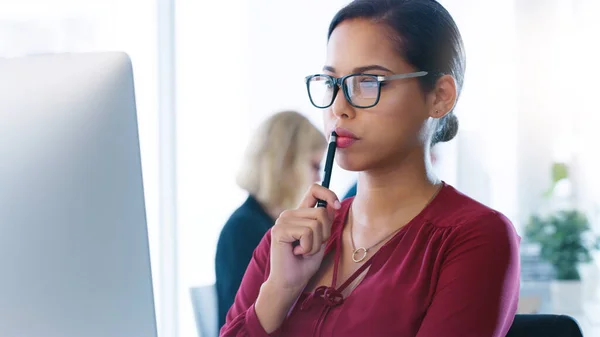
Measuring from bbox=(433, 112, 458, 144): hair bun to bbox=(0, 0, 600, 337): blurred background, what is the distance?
2584mm

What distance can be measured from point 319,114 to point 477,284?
3.03 meters

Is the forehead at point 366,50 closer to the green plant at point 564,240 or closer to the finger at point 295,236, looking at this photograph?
the finger at point 295,236

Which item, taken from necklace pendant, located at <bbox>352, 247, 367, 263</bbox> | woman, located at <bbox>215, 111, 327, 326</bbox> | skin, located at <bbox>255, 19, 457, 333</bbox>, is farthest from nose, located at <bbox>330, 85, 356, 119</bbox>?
woman, located at <bbox>215, 111, 327, 326</bbox>

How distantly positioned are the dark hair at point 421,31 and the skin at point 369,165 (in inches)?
0.6

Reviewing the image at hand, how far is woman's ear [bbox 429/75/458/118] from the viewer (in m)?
1.17

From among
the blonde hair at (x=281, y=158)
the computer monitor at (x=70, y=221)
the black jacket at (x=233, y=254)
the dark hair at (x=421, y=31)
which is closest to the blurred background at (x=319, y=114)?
the blonde hair at (x=281, y=158)

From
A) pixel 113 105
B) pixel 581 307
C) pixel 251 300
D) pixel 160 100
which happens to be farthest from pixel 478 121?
pixel 113 105

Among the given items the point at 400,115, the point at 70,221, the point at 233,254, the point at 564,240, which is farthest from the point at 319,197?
the point at 564,240

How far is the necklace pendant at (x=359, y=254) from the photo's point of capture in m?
1.14

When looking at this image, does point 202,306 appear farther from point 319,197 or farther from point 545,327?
point 545,327

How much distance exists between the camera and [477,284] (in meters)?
0.98

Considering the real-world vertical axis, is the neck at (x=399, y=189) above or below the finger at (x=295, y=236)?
above

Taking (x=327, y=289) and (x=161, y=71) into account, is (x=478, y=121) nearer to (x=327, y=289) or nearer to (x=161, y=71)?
(x=161, y=71)

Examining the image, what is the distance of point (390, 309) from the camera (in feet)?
3.38
